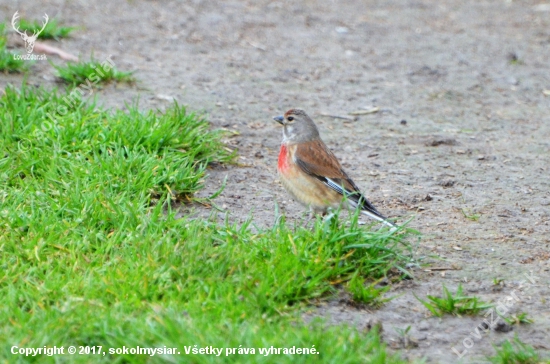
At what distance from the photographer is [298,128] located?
20.6ft

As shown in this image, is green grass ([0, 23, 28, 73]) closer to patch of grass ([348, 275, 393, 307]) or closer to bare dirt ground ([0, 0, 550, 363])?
bare dirt ground ([0, 0, 550, 363])

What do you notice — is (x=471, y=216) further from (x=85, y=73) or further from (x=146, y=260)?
(x=85, y=73)

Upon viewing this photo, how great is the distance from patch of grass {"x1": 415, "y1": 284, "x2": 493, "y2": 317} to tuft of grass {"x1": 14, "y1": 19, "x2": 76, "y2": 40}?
19.2 ft

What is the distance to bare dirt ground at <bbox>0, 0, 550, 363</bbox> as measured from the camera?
16.7 feet

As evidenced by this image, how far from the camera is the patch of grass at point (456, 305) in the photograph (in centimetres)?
463

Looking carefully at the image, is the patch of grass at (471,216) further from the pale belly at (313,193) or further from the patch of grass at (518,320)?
the patch of grass at (518,320)

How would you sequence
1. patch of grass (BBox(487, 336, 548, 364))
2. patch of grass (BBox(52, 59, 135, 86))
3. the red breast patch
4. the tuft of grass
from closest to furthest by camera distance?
patch of grass (BBox(487, 336, 548, 364)), the red breast patch, patch of grass (BBox(52, 59, 135, 86)), the tuft of grass

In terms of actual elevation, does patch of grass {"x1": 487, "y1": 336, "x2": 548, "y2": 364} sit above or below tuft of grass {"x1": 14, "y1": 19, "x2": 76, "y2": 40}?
below

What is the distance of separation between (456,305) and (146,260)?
5.95ft

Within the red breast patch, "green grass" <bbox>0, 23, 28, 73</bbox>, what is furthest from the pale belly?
"green grass" <bbox>0, 23, 28, 73</bbox>

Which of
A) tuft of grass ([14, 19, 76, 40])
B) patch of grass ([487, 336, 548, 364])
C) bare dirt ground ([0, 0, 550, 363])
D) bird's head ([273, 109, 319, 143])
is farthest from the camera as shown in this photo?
tuft of grass ([14, 19, 76, 40])

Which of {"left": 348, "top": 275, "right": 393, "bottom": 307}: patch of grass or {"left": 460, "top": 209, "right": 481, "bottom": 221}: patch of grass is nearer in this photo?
{"left": 348, "top": 275, "right": 393, "bottom": 307}: patch of grass

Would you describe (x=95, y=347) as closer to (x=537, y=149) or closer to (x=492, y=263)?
(x=492, y=263)

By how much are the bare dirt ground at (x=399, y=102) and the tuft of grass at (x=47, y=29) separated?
11cm
